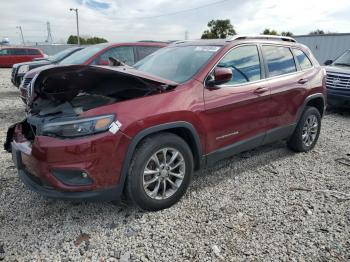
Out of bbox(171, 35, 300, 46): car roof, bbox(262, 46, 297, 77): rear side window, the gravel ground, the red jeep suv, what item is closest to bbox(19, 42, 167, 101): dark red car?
the red jeep suv

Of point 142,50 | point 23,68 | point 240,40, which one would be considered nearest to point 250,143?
point 240,40

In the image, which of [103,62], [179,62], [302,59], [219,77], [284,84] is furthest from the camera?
[103,62]

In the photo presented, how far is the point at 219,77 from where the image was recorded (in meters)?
3.30

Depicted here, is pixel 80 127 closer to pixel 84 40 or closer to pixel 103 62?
pixel 103 62

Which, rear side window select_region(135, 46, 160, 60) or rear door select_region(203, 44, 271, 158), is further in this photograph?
rear side window select_region(135, 46, 160, 60)

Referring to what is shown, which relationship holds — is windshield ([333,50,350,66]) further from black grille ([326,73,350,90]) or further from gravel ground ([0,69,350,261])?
gravel ground ([0,69,350,261])

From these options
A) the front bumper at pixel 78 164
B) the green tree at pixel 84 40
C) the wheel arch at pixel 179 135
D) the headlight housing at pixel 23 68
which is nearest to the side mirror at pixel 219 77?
the wheel arch at pixel 179 135

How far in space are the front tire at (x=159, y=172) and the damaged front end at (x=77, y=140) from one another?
19 cm

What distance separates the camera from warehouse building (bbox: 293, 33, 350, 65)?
1610 cm

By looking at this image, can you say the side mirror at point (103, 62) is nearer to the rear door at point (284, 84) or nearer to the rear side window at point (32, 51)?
the rear door at point (284, 84)

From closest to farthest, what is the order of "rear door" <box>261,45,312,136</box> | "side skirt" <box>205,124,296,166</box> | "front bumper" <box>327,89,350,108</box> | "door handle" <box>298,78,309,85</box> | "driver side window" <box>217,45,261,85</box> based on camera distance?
"side skirt" <box>205,124,296,166</box> → "driver side window" <box>217,45,261,85</box> → "rear door" <box>261,45,312,136</box> → "door handle" <box>298,78,309,85</box> → "front bumper" <box>327,89,350,108</box>

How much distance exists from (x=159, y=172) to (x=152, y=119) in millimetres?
554

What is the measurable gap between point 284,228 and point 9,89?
38.3 ft

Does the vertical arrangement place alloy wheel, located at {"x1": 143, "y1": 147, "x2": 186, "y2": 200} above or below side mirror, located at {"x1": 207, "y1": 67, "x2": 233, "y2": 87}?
below
